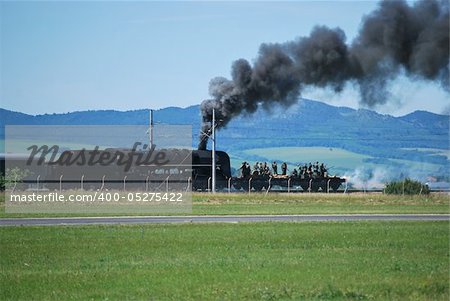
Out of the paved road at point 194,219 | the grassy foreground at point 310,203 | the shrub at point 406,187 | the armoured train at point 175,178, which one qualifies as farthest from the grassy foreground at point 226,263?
the shrub at point 406,187

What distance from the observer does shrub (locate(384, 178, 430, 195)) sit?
65312mm

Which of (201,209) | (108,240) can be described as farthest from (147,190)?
(108,240)

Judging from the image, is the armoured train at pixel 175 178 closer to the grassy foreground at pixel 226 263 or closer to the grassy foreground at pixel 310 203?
the grassy foreground at pixel 310 203

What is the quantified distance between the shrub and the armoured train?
582 centimetres

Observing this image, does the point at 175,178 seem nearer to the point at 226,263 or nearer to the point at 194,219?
the point at 194,219

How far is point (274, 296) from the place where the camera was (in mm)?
16062

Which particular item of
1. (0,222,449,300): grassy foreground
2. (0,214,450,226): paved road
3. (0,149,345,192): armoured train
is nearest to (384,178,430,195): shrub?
(0,149,345,192): armoured train

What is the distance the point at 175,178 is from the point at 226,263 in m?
45.3

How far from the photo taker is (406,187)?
6619cm

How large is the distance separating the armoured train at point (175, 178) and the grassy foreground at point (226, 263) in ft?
109

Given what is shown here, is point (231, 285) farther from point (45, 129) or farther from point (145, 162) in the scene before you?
point (45, 129)

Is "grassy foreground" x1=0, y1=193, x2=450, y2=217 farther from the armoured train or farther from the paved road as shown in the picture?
the armoured train

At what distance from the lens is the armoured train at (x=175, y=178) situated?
2502 inches

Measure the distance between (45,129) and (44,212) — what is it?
2447 cm
